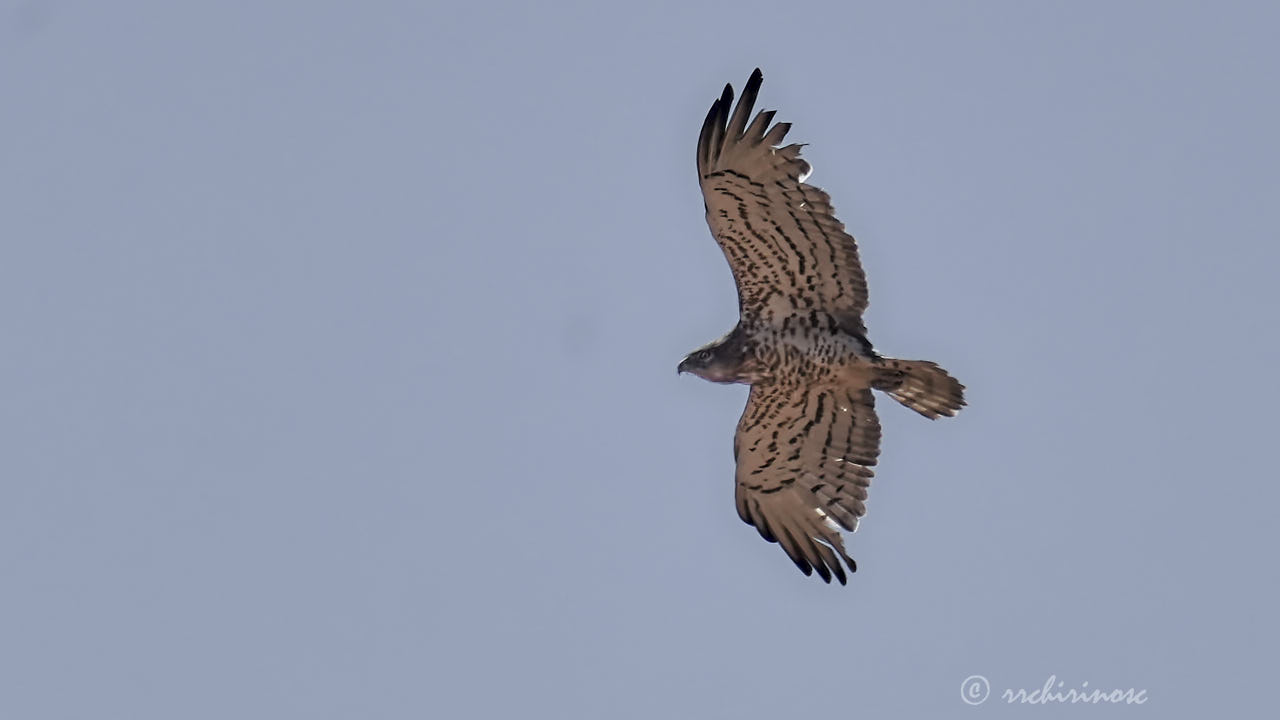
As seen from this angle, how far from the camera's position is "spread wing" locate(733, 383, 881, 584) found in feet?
60.8

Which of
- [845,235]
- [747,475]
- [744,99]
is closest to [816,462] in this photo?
[747,475]

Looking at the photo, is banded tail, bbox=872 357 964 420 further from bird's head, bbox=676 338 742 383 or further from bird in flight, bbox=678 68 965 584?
bird's head, bbox=676 338 742 383

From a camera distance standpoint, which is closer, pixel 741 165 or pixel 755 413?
pixel 741 165

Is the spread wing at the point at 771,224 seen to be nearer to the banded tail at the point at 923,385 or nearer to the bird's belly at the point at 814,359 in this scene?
the bird's belly at the point at 814,359

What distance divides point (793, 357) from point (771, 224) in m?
1.21

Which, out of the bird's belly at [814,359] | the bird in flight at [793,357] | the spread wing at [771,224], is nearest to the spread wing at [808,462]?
the bird in flight at [793,357]

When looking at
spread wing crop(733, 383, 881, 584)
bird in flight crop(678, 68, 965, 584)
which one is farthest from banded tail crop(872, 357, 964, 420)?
spread wing crop(733, 383, 881, 584)

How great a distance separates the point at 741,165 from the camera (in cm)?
1730

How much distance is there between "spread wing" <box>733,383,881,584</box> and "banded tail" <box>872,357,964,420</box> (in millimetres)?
355

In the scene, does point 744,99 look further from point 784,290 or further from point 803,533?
point 803,533

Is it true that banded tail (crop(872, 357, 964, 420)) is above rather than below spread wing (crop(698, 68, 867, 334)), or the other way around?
below

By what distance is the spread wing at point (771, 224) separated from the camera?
677 inches

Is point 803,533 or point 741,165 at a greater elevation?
point 741,165

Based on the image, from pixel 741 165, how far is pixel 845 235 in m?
1.01
